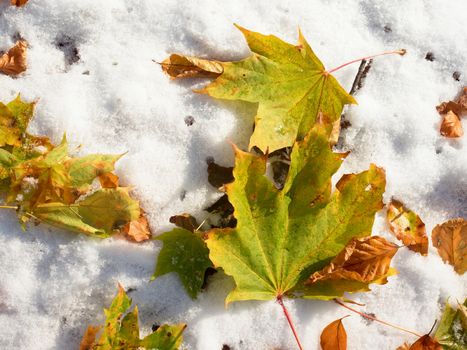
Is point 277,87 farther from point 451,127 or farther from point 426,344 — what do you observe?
point 426,344

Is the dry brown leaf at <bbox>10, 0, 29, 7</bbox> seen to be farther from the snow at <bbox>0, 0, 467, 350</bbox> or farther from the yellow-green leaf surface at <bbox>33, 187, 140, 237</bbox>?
the yellow-green leaf surface at <bbox>33, 187, 140, 237</bbox>

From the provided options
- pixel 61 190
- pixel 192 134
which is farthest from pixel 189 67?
pixel 61 190

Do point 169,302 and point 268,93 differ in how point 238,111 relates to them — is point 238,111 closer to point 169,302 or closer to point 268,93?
point 268,93

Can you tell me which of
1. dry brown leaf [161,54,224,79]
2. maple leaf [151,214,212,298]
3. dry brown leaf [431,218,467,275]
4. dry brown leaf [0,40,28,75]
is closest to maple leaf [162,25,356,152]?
dry brown leaf [161,54,224,79]

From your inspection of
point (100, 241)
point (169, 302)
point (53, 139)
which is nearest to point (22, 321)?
point (100, 241)

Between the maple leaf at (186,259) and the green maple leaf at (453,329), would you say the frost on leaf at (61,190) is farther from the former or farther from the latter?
the green maple leaf at (453,329)
